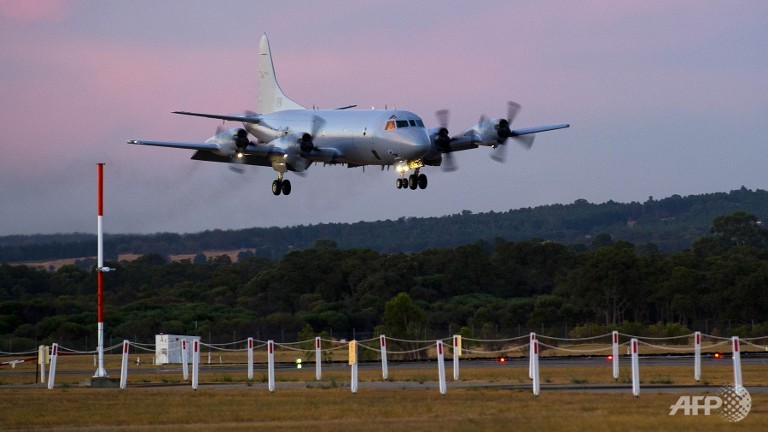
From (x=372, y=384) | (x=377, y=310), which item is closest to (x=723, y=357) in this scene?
(x=372, y=384)

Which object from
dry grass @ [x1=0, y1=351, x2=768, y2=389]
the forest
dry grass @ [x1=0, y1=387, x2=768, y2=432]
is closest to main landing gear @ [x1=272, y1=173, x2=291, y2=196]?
dry grass @ [x1=0, y1=351, x2=768, y2=389]

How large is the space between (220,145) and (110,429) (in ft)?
114

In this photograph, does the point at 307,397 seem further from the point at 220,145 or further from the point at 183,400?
the point at 220,145

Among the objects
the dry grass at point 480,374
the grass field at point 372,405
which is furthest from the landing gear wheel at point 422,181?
the grass field at point 372,405

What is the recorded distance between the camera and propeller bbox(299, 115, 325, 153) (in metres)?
58.4

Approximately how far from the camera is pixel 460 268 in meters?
120

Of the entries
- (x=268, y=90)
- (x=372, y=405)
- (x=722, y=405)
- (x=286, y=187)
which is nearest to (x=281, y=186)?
(x=286, y=187)

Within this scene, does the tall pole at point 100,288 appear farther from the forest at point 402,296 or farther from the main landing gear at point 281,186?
the forest at point 402,296

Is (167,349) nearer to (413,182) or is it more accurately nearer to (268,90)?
(413,182)

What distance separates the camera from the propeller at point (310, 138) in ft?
192

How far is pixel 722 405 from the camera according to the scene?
26.8 m

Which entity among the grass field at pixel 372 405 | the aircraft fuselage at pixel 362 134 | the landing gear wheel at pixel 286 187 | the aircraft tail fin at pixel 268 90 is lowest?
the grass field at pixel 372 405

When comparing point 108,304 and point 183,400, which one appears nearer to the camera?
point 183,400

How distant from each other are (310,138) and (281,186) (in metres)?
3.02
